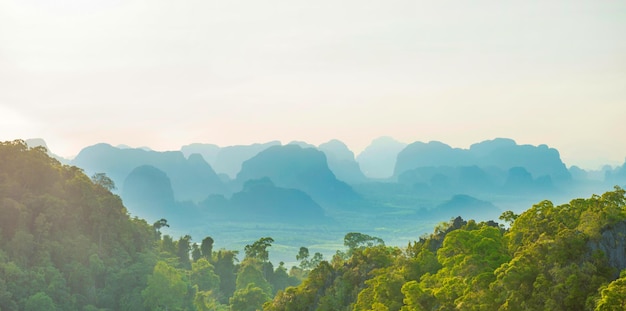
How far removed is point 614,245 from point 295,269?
64.9 m

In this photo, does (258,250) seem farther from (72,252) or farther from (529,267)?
(529,267)

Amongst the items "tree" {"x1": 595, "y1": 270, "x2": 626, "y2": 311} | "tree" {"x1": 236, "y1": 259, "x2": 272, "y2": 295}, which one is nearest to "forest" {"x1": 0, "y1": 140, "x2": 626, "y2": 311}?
"tree" {"x1": 595, "y1": 270, "x2": 626, "y2": 311}

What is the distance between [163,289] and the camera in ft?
175

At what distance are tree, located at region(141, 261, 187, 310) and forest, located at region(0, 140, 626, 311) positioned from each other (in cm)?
9

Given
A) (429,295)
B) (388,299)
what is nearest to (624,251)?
(429,295)

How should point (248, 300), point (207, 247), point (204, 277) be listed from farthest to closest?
point (207, 247) → point (204, 277) → point (248, 300)

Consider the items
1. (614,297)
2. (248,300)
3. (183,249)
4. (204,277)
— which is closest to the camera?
(614,297)

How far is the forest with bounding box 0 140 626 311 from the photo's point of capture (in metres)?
20.3

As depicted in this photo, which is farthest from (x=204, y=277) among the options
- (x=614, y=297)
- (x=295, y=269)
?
(x=614, y=297)

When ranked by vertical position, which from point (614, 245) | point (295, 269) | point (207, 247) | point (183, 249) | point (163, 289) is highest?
point (207, 247)

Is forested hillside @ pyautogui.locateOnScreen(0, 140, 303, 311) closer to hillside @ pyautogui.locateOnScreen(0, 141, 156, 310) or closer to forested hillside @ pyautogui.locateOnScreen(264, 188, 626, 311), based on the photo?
hillside @ pyautogui.locateOnScreen(0, 141, 156, 310)

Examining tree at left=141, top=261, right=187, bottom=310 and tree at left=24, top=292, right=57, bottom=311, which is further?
tree at left=141, top=261, right=187, bottom=310

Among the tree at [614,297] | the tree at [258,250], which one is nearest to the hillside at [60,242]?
the tree at [258,250]

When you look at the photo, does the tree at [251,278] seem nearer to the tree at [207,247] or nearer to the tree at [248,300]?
the tree at [248,300]
